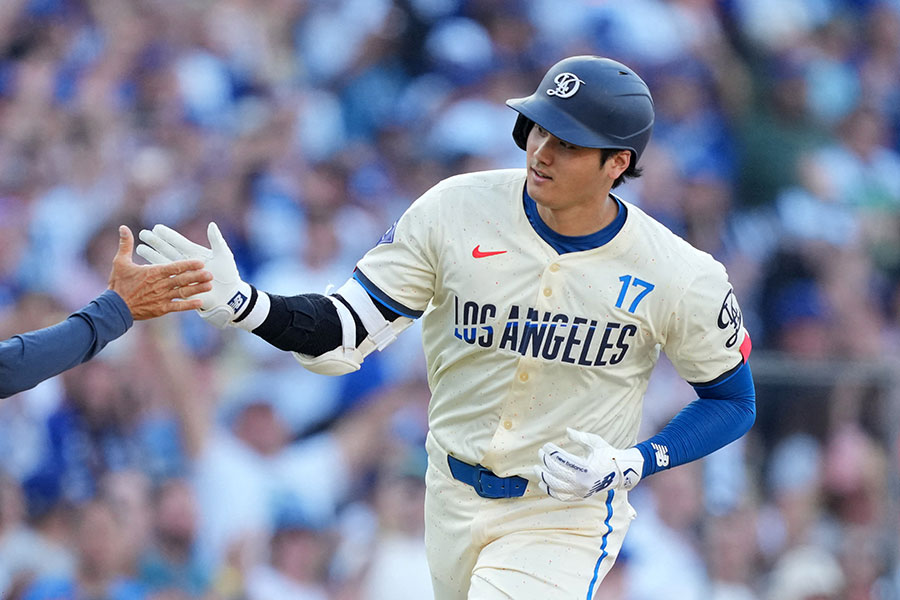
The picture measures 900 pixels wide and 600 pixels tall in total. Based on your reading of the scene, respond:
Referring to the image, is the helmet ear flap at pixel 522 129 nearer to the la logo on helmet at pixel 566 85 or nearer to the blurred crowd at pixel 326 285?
the la logo on helmet at pixel 566 85

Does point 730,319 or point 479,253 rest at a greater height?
point 479,253

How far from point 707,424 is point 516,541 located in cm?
73

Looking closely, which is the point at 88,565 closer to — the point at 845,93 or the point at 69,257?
the point at 69,257

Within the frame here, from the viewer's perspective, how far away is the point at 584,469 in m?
3.69

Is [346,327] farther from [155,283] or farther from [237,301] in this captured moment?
[155,283]

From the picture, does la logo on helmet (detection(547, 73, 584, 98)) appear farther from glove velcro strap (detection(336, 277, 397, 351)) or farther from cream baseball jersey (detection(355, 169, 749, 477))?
glove velcro strap (detection(336, 277, 397, 351))

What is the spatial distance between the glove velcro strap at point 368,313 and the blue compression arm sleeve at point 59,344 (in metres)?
0.69

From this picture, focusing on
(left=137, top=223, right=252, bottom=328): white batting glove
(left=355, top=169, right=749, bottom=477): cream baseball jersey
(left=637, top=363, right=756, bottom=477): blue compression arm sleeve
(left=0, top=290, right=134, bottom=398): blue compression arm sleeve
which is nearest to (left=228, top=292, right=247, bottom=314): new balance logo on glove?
(left=137, top=223, right=252, bottom=328): white batting glove

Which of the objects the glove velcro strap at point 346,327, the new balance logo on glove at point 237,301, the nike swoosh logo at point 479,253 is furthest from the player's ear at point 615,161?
the new balance logo on glove at point 237,301

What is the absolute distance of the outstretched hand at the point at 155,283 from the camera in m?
3.68

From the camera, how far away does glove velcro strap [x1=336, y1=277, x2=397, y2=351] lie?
3.96 m

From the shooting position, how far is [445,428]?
13.5ft

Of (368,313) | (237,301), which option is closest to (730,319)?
(368,313)

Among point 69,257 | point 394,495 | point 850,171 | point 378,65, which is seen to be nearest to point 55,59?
point 69,257
